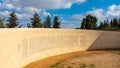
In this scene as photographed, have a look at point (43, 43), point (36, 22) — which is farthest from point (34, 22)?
point (43, 43)

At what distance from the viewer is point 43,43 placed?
Answer: 22859mm

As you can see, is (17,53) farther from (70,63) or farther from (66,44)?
(66,44)

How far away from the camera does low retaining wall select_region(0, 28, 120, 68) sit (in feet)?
42.9

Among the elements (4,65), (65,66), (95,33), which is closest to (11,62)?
(4,65)

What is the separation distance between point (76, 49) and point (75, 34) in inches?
73.4

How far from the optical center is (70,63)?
67.8 feet

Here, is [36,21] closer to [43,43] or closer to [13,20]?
[13,20]

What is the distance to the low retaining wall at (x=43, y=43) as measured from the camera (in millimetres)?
13086

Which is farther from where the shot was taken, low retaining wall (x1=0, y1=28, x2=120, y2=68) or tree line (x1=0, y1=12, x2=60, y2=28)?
tree line (x1=0, y1=12, x2=60, y2=28)

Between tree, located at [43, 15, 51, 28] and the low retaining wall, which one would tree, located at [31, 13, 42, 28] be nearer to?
tree, located at [43, 15, 51, 28]

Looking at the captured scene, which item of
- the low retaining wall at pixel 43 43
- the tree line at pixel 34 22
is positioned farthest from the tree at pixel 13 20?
the low retaining wall at pixel 43 43

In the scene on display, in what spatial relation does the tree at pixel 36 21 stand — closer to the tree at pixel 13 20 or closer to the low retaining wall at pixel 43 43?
the tree at pixel 13 20

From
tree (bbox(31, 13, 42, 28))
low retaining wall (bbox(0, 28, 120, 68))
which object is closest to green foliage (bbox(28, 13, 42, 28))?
tree (bbox(31, 13, 42, 28))

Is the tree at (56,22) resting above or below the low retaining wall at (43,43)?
above
